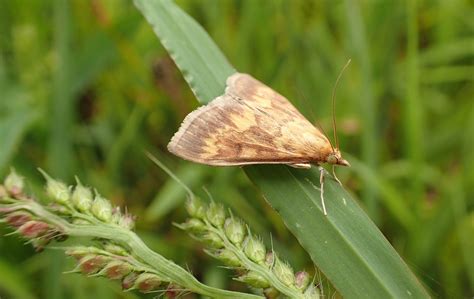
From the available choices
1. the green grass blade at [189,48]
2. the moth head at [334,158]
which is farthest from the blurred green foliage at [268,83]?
the green grass blade at [189,48]

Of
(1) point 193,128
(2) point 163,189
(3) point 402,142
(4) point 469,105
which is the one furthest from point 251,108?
(4) point 469,105

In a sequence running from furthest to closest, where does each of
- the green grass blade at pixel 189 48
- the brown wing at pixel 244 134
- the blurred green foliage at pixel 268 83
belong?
1. the blurred green foliage at pixel 268 83
2. the green grass blade at pixel 189 48
3. the brown wing at pixel 244 134

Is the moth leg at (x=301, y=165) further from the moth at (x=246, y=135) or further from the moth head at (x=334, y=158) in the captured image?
the moth head at (x=334, y=158)

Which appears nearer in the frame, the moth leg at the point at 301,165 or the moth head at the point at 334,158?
the moth leg at the point at 301,165

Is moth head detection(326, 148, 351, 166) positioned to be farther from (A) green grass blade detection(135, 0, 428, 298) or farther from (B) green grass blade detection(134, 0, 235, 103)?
(B) green grass blade detection(134, 0, 235, 103)

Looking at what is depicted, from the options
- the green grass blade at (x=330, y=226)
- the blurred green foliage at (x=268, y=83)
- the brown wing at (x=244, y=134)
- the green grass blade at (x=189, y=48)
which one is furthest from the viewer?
the blurred green foliage at (x=268, y=83)

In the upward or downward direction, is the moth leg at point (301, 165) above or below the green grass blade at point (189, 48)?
below
